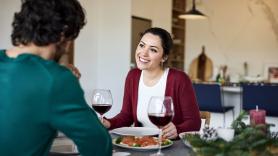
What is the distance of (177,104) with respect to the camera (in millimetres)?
1935

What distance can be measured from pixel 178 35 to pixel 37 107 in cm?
592

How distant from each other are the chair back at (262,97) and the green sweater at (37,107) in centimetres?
305

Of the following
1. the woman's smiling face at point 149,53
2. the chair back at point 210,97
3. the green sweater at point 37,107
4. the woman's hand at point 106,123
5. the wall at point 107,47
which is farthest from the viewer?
the wall at point 107,47

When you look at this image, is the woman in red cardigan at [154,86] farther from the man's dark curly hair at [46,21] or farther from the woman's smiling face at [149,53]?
the man's dark curly hair at [46,21]

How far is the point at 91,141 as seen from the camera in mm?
896

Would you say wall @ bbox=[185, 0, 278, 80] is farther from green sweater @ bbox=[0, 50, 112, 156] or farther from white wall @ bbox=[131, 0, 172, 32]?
green sweater @ bbox=[0, 50, 112, 156]

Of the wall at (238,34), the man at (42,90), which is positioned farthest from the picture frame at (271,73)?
the man at (42,90)

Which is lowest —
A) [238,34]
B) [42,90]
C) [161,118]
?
[161,118]

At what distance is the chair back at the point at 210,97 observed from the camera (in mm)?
3904

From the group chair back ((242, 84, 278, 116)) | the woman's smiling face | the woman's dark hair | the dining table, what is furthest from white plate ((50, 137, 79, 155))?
chair back ((242, 84, 278, 116))

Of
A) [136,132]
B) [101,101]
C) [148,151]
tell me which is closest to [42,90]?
[148,151]

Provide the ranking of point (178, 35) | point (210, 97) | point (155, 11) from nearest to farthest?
1. point (210, 97)
2. point (155, 11)
3. point (178, 35)

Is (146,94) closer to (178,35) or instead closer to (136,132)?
(136,132)

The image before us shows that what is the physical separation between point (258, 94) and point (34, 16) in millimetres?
3155
